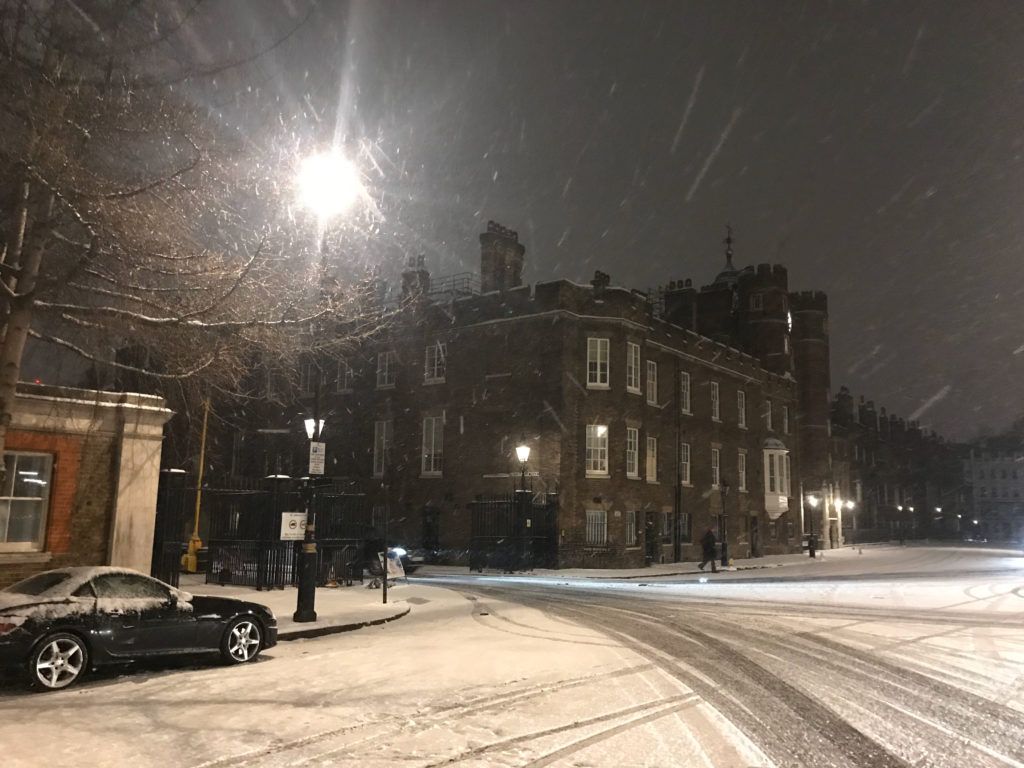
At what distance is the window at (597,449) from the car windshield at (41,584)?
24564 mm

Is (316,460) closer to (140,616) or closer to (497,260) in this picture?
(140,616)

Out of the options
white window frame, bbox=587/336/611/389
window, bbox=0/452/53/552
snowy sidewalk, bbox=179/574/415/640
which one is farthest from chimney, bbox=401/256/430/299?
window, bbox=0/452/53/552

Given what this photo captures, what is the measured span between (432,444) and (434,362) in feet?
12.6

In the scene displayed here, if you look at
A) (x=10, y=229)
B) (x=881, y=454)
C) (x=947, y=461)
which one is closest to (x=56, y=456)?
(x=10, y=229)

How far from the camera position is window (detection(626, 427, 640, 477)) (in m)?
34.0

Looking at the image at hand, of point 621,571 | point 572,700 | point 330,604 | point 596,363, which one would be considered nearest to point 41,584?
point 572,700

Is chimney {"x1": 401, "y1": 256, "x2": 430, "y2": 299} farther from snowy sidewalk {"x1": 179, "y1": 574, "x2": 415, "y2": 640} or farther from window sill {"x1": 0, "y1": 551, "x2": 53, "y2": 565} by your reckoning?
window sill {"x1": 0, "y1": 551, "x2": 53, "y2": 565}

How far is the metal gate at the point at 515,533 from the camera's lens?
3022 cm

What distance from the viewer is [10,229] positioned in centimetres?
1137

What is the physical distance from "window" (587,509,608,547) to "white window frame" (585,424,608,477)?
5.18 ft

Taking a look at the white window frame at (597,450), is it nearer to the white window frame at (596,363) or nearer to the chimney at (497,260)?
the white window frame at (596,363)

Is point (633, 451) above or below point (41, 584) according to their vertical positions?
above

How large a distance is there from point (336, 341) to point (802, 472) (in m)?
48.2

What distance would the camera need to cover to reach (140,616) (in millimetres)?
9156
